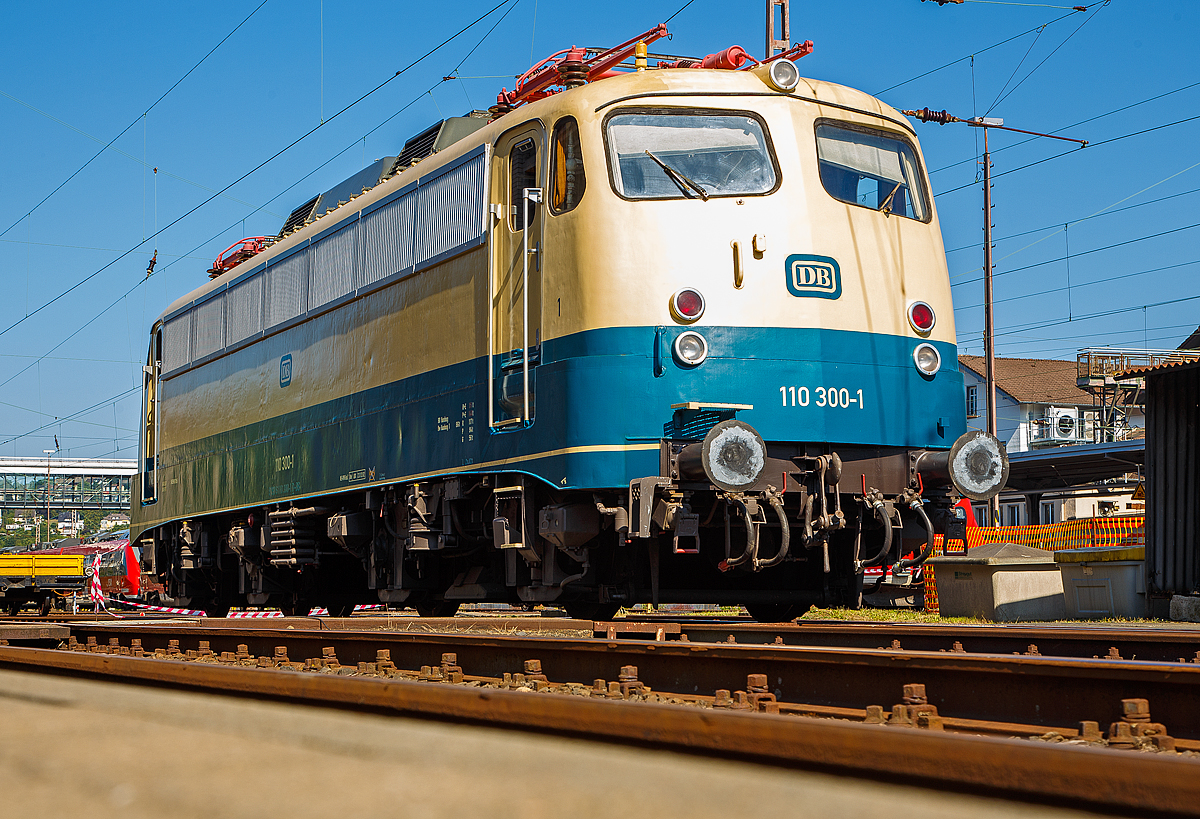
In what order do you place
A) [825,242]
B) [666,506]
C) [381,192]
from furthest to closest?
[381,192] < [825,242] < [666,506]

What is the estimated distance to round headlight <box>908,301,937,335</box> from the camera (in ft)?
32.1

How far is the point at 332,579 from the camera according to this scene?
48.2 feet

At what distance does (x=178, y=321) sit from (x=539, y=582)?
9.48 m

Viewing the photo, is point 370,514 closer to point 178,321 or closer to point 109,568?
point 178,321

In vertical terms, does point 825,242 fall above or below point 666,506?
above

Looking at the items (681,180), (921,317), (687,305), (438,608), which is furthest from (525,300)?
(438,608)

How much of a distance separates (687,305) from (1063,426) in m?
46.1

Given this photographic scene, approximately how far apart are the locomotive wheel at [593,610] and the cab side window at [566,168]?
126 inches

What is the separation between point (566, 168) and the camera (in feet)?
31.1

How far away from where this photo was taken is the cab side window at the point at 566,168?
9.32 meters

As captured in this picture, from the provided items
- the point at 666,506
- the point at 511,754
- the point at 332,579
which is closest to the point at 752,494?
the point at 666,506

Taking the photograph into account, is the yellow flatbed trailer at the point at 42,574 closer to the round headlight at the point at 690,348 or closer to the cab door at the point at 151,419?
the cab door at the point at 151,419

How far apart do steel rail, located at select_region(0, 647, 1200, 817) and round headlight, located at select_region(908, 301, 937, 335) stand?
6376mm

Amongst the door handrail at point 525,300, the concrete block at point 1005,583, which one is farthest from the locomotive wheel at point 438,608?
the concrete block at point 1005,583
